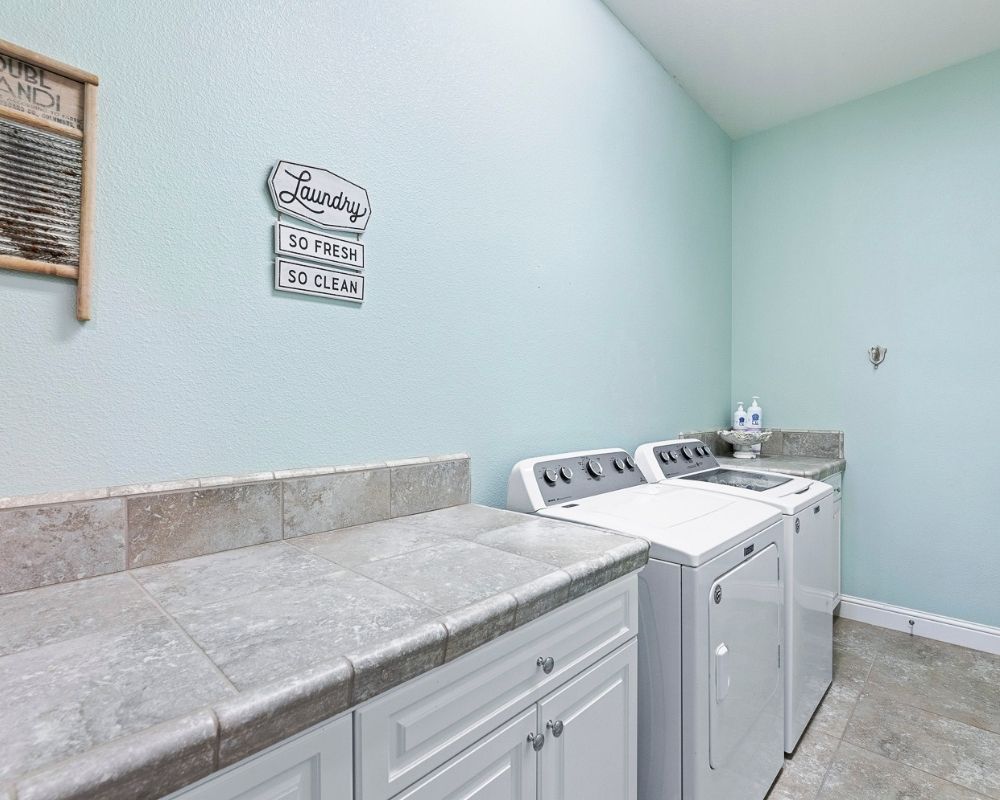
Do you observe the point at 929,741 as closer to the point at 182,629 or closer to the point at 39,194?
the point at 182,629

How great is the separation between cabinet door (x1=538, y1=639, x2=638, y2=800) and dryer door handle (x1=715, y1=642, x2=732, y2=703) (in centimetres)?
26

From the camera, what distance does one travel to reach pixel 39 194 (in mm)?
863

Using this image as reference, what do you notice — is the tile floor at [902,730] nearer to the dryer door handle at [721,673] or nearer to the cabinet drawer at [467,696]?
the dryer door handle at [721,673]

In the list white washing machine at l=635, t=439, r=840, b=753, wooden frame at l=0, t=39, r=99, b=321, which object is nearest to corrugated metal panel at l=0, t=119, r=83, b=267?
wooden frame at l=0, t=39, r=99, b=321

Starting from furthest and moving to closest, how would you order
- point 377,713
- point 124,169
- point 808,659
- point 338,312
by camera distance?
1. point 808,659
2. point 338,312
3. point 124,169
4. point 377,713

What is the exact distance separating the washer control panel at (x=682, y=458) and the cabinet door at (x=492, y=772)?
144 cm

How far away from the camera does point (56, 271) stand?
2.88 ft

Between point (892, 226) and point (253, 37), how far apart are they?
119 inches

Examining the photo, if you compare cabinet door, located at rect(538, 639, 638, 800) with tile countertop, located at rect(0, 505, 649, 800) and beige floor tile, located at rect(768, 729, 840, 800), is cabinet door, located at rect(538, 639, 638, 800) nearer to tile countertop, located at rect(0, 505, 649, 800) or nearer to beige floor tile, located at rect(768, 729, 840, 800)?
tile countertop, located at rect(0, 505, 649, 800)

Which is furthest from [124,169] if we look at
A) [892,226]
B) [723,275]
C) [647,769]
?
[892,226]

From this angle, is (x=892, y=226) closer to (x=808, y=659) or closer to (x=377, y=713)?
(x=808, y=659)

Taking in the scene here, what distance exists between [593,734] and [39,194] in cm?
140

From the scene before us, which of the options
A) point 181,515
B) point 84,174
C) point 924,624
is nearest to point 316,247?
point 84,174

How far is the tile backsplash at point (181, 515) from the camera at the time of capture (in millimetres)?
847
